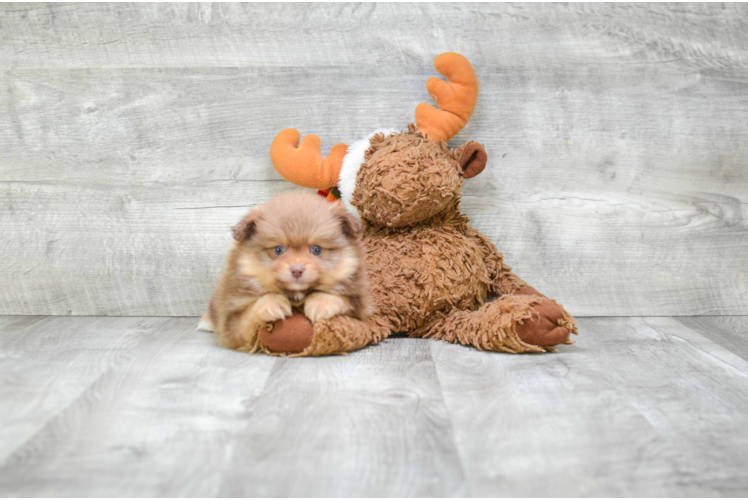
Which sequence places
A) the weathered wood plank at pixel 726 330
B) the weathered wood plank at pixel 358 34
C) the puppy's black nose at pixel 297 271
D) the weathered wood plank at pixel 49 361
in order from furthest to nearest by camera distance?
the weathered wood plank at pixel 358 34
the weathered wood plank at pixel 726 330
the puppy's black nose at pixel 297 271
the weathered wood plank at pixel 49 361

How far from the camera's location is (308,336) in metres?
1.51

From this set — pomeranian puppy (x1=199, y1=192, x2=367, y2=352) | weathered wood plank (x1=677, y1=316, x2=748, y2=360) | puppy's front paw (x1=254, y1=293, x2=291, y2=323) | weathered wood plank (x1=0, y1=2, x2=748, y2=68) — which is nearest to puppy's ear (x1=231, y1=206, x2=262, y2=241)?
pomeranian puppy (x1=199, y1=192, x2=367, y2=352)

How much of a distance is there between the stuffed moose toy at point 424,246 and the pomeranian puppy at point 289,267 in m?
0.05

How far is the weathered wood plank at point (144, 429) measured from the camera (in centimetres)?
90

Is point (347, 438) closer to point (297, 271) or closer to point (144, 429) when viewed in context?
point (144, 429)

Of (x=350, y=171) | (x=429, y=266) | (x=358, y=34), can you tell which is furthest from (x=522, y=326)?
(x=358, y=34)

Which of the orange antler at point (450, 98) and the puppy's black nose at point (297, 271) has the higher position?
the orange antler at point (450, 98)

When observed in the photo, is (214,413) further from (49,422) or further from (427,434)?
(427,434)

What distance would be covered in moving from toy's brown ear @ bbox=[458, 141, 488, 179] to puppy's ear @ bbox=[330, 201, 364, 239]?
406 millimetres

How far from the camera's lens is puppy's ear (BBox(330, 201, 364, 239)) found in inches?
60.7

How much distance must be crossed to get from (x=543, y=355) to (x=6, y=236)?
1.79 metres

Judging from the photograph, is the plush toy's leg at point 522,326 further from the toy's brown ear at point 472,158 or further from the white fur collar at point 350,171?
the white fur collar at point 350,171

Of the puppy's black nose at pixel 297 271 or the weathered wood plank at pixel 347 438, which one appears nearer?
the weathered wood plank at pixel 347 438

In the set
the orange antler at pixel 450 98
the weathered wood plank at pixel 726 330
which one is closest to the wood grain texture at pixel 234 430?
the orange antler at pixel 450 98
